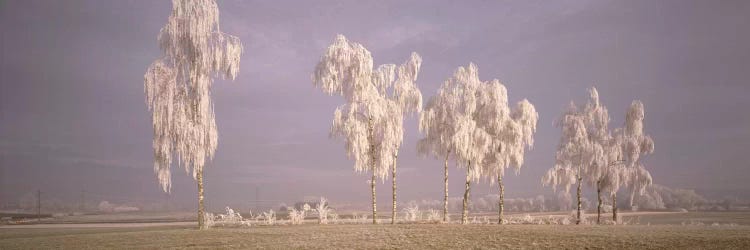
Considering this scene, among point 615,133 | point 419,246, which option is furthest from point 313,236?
point 615,133

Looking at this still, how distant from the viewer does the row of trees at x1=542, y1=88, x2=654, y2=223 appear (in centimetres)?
4053

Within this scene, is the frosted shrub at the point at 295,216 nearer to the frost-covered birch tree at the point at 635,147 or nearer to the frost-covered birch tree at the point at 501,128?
the frost-covered birch tree at the point at 501,128

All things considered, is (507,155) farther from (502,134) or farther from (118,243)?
(118,243)

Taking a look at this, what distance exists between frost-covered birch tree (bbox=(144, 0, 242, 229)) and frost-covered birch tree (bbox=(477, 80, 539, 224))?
1893cm

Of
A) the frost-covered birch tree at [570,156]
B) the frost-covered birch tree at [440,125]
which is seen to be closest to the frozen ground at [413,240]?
the frost-covered birch tree at [440,125]

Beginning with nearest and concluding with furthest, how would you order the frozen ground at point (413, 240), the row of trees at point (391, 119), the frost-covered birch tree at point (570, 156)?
the frozen ground at point (413, 240) → the row of trees at point (391, 119) → the frost-covered birch tree at point (570, 156)

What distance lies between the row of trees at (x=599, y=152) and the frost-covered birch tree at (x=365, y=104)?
15.4 m

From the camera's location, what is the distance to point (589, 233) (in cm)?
2209

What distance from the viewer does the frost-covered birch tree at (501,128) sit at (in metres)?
35.4

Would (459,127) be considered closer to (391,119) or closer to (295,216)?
(391,119)

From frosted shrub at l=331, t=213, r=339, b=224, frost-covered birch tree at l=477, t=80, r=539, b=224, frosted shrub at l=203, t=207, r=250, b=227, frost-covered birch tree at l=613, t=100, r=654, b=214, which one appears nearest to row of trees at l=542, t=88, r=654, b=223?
frost-covered birch tree at l=613, t=100, r=654, b=214

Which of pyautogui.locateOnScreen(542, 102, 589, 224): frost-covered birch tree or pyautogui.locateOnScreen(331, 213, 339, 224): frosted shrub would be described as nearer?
pyautogui.locateOnScreen(331, 213, 339, 224): frosted shrub

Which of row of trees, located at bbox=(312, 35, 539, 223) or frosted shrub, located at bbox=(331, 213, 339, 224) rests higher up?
row of trees, located at bbox=(312, 35, 539, 223)

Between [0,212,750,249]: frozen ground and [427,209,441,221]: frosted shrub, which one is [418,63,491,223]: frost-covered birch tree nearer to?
[427,209,441,221]: frosted shrub
